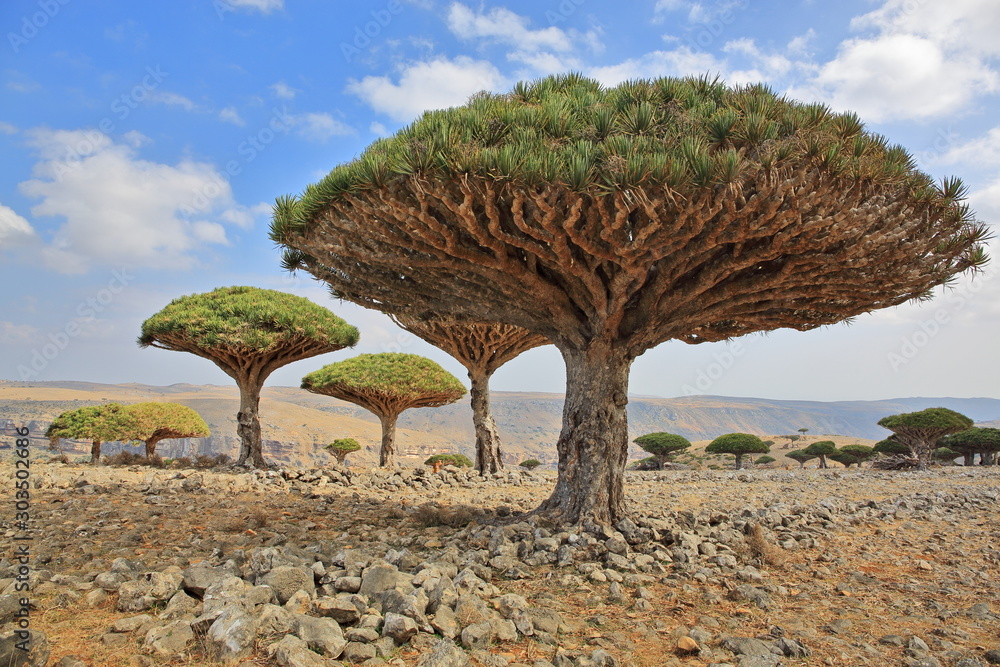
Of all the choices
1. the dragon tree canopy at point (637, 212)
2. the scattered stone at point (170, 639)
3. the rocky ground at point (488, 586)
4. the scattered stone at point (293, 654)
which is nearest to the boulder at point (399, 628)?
the rocky ground at point (488, 586)

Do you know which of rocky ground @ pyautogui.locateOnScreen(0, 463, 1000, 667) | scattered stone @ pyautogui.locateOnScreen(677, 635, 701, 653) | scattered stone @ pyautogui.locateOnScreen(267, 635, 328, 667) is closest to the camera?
scattered stone @ pyautogui.locateOnScreen(267, 635, 328, 667)

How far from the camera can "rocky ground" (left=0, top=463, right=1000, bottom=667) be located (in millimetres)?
3451

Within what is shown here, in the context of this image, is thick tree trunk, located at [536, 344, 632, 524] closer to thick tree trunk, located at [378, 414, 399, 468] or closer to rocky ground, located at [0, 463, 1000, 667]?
rocky ground, located at [0, 463, 1000, 667]

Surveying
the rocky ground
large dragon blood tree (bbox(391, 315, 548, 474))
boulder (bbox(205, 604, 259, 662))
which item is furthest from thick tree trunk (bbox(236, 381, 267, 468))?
boulder (bbox(205, 604, 259, 662))

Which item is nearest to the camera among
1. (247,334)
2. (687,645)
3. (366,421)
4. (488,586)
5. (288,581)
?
(687,645)

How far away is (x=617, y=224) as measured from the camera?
5.35m

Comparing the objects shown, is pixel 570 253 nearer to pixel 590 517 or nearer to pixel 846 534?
pixel 590 517

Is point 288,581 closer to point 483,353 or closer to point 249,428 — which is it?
point 483,353

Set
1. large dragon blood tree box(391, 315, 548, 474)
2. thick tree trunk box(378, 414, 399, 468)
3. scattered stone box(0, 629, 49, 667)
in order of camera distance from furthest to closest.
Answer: thick tree trunk box(378, 414, 399, 468) → large dragon blood tree box(391, 315, 548, 474) → scattered stone box(0, 629, 49, 667)

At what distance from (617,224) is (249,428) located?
14.0 m

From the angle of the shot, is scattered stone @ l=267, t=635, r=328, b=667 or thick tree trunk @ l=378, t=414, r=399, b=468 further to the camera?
thick tree trunk @ l=378, t=414, r=399, b=468

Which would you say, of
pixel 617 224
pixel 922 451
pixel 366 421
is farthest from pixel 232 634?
pixel 366 421

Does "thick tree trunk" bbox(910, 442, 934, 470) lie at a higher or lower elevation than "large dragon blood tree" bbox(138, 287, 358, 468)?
lower

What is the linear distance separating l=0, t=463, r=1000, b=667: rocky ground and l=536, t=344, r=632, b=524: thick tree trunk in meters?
0.39
